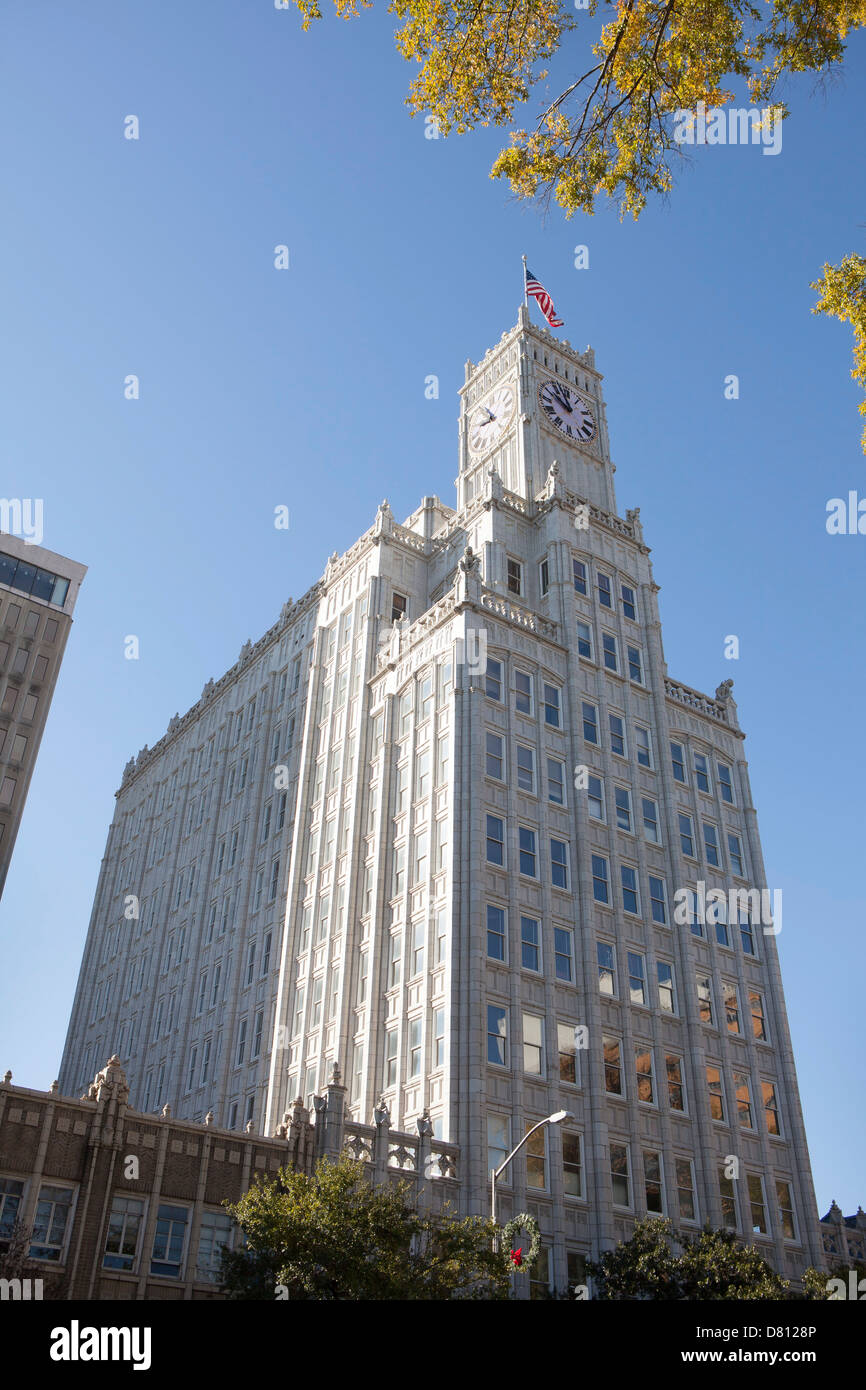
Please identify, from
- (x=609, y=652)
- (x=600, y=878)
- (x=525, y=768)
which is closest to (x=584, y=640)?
(x=609, y=652)

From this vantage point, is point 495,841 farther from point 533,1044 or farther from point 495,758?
point 533,1044

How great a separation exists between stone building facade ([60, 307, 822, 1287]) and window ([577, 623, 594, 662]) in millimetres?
241

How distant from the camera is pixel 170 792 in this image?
84.9 meters

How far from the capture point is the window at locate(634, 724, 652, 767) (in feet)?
192

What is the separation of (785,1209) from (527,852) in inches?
739

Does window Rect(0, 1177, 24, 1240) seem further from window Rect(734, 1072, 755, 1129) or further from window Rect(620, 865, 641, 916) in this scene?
window Rect(734, 1072, 755, 1129)

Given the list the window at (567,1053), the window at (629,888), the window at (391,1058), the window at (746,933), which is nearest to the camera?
the window at (567,1053)

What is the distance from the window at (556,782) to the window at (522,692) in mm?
2764

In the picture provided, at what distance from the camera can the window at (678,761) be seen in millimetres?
59944

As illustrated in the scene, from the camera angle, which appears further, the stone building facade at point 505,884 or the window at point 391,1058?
the window at point 391,1058

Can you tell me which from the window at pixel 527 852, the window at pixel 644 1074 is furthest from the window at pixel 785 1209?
the window at pixel 527 852

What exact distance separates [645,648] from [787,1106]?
24.4 m

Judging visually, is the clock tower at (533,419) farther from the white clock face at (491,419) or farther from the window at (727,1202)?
the window at (727,1202)
